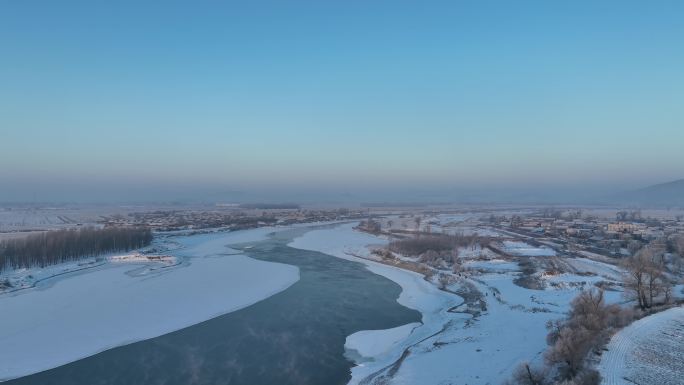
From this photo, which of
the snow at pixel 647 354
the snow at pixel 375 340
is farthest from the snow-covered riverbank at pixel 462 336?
the snow at pixel 647 354

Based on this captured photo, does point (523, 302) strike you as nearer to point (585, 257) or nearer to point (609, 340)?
point (609, 340)

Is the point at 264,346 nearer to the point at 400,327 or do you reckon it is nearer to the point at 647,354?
the point at 400,327

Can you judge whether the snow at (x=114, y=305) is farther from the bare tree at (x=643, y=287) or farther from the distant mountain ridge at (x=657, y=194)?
the distant mountain ridge at (x=657, y=194)

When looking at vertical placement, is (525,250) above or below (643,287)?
below

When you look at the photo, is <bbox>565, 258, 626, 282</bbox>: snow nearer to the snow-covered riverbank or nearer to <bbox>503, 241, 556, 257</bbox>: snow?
the snow-covered riverbank

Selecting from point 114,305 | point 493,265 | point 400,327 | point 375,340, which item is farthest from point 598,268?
point 114,305

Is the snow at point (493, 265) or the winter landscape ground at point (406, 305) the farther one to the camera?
the snow at point (493, 265)

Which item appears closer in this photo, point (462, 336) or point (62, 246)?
point (462, 336)

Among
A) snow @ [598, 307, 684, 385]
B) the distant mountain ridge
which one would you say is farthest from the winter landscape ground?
the distant mountain ridge
